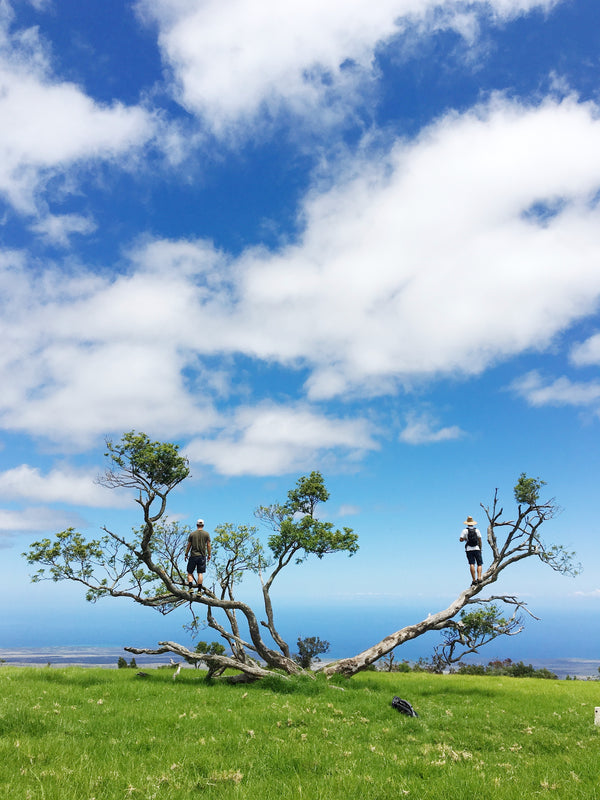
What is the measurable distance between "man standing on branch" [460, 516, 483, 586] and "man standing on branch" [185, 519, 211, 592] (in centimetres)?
1388

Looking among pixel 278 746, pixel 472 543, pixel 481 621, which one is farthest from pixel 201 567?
pixel 481 621

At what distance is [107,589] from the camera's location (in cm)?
2602

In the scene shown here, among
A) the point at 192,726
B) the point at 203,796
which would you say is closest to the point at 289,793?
the point at 203,796

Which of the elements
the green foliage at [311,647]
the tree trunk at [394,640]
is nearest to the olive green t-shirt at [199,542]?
the tree trunk at [394,640]

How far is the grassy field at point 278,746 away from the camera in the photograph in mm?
8438

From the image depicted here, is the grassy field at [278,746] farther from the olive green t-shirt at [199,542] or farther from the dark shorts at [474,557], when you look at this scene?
the dark shorts at [474,557]

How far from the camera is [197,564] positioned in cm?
2353

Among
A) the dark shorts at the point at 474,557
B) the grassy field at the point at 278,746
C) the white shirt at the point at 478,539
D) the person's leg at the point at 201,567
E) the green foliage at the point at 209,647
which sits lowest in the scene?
the green foliage at the point at 209,647

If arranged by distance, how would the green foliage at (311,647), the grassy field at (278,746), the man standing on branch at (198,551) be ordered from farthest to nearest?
the green foliage at (311,647), the man standing on branch at (198,551), the grassy field at (278,746)

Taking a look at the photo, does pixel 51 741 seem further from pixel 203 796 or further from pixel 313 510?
pixel 313 510

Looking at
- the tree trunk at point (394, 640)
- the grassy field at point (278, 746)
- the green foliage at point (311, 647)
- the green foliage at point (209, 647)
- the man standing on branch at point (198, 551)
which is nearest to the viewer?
the grassy field at point (278, 746)

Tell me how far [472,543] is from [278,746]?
17670 mm

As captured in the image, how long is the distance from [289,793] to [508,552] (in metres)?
24.1

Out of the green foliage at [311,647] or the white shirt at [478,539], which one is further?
the green foliage at [311,647]
